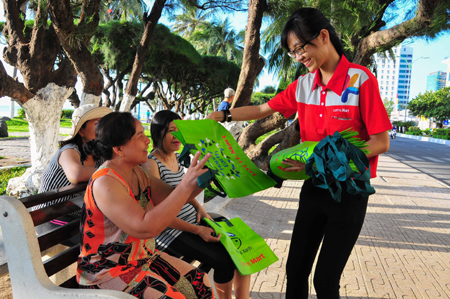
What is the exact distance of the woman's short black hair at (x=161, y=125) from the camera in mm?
2748

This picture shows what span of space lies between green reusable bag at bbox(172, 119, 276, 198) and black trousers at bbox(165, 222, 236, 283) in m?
0.70

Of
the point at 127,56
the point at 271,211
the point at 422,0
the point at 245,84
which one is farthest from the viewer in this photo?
the point at 127,56

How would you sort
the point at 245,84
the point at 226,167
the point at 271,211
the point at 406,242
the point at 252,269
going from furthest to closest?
the point at 245,84, the point at 271,211, the point at 406,242, the point at 252,269, the point at 226,167

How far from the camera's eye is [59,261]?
6.43ft

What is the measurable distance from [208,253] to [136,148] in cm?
93

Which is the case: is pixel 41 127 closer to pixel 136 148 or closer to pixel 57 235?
pixel 57 235

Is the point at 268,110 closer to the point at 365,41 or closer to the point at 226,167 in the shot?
the point at 226,167

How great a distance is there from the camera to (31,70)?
21.7ft

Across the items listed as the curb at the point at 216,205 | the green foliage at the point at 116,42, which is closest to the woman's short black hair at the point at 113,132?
the curb at the point at 216,205

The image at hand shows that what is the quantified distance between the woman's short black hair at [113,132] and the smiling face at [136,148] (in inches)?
0.7

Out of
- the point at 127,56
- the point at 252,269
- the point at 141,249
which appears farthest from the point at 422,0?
the point at 127,56

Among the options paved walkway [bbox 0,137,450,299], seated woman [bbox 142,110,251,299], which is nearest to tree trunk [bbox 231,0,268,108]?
paved walkway [bbox 0,137,450,299]

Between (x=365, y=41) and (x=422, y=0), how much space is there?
1012mm

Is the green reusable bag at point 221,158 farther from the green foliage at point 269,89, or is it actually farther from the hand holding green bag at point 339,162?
the green foliage at point 269,89
